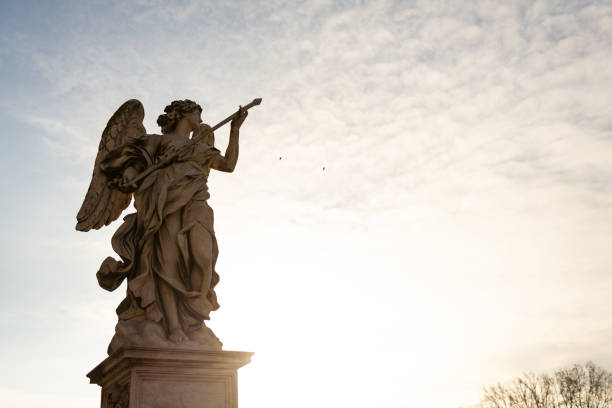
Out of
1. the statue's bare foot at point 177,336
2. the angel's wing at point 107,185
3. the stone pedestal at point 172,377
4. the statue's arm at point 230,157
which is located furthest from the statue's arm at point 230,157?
the stone pedestal at point 172,377

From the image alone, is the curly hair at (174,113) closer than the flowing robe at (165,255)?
No

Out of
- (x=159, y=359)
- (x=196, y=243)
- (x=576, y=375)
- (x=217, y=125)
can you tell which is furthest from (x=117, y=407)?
(x=576, y=375)

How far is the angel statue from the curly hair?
12 mm

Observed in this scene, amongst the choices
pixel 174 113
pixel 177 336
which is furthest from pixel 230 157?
pixel 177 336

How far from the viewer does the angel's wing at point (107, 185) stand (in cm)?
905

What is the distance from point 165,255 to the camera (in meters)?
8.30

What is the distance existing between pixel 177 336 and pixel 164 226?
4.21ft

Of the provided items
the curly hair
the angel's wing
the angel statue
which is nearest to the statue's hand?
the angel statue

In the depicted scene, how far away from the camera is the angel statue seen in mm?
8062

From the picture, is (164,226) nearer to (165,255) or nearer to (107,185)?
(165,255)

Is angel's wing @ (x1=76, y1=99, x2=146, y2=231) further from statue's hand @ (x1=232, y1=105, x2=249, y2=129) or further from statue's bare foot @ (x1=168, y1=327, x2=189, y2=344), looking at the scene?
Answer: statue's bare foot @ (x1=168, y1=327, x2=189, y2=344)

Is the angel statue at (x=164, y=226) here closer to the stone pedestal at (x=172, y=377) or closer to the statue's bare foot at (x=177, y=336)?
the statue's bare foot at (x=177, y=336)

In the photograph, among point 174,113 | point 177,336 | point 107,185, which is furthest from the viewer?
point 174,113

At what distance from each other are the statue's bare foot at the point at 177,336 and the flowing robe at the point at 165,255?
3.9 inches
